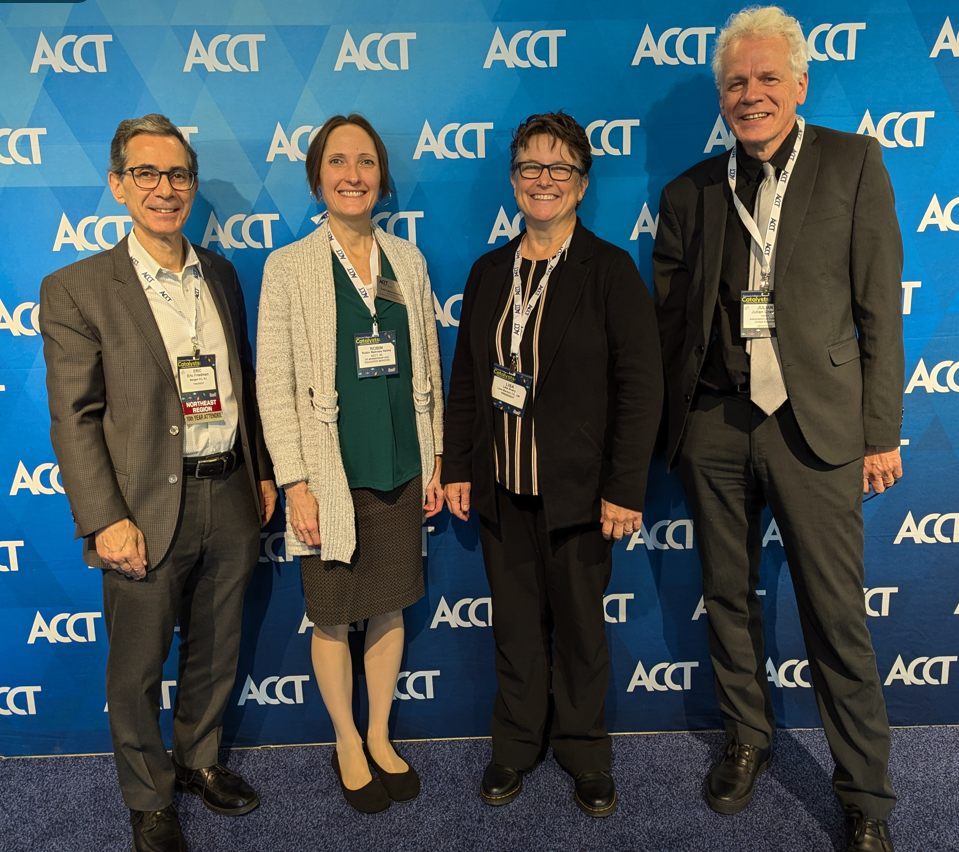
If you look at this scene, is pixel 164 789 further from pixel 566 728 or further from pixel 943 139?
pixel 943 139

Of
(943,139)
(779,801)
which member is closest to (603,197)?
(943,139)

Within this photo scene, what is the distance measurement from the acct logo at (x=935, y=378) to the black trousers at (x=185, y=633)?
2.22 metres

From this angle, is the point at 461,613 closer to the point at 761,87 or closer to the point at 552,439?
the point at 552,439

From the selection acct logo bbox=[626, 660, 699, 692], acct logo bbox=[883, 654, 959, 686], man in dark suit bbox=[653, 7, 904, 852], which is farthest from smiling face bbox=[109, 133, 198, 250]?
acct logo bbox=[883, 654, 959, 686]

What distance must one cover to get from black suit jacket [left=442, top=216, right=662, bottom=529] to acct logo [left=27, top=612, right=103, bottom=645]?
1.77m

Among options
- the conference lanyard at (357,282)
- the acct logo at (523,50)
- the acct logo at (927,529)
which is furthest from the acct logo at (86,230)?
the acct logo at (927,529)

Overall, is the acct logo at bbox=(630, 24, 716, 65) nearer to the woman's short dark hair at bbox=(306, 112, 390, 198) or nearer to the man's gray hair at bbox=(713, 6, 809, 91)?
the man's gray hair at bbox=(713, 6, 809, 91)

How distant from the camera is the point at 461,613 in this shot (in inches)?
101

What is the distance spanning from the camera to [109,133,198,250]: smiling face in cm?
188

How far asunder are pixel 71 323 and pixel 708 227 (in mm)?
1749

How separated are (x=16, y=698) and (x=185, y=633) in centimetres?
90

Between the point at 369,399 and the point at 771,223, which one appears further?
the point at 369,399

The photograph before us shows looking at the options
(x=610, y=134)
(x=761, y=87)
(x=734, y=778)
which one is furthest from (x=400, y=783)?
(x=761, y=87)

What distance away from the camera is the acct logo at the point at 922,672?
2545 millimetres
